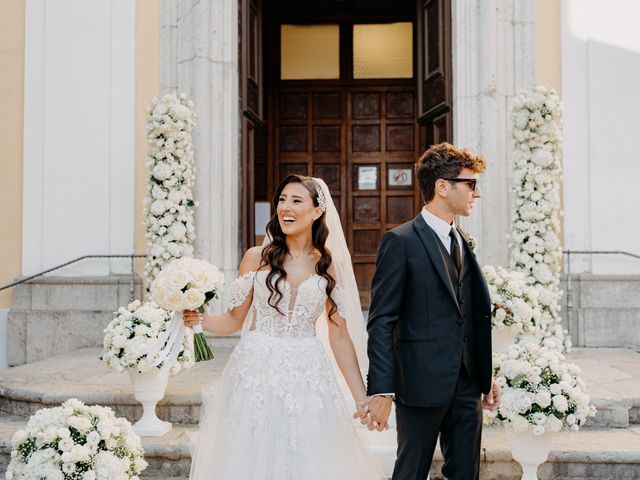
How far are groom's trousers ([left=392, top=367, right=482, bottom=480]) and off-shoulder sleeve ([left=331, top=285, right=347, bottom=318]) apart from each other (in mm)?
568

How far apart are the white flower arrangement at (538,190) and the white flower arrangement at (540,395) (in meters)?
3.18

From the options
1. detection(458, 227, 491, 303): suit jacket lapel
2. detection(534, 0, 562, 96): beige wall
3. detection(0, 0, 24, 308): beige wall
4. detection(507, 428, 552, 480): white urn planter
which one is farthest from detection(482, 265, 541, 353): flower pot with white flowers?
detection(0, 0, 24, 308): beige wall

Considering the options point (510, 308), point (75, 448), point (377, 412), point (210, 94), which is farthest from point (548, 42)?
point (75, 448)

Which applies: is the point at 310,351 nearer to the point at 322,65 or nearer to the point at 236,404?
the point at 236,404

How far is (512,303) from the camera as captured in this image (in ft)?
19.3

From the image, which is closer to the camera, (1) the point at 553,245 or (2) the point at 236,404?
(2) the point at 236,404

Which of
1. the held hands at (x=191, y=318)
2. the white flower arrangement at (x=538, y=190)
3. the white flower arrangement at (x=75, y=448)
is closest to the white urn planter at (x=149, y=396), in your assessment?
the white flower arrangement at (x=75, y=448)

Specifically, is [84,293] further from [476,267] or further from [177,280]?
[476,267]

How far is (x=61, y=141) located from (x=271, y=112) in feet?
12.3

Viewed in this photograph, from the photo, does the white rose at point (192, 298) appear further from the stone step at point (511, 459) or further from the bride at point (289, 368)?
the stone step at point (511, 459)

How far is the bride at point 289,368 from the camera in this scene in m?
3.36

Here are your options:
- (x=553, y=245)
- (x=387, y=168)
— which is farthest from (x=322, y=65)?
(x=553, y=245)

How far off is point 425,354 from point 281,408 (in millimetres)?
758

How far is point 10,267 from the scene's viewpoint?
881cm
